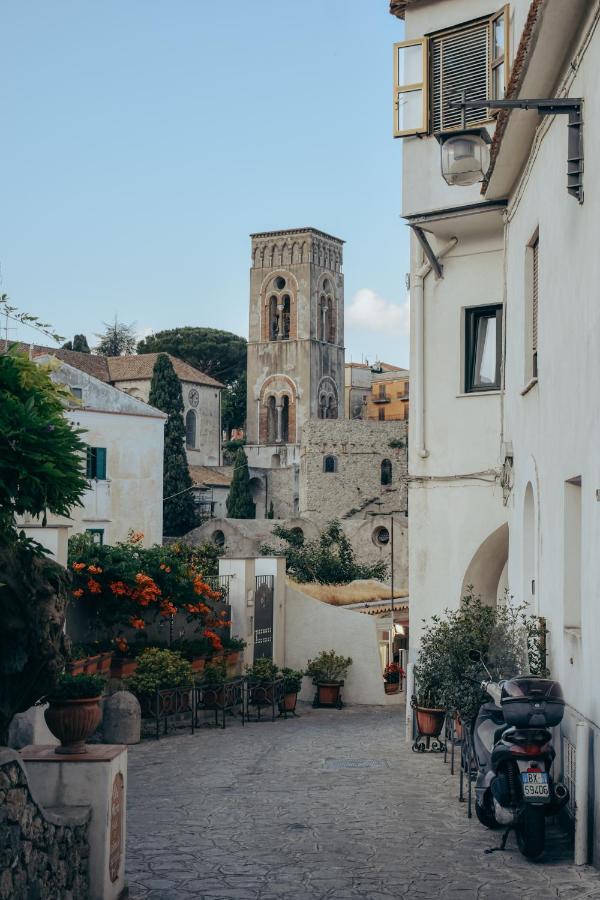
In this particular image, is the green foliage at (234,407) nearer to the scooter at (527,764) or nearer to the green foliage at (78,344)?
the green foliage at (78,344)

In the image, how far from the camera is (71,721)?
22.9ft

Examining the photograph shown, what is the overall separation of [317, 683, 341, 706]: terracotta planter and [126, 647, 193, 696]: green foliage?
4.81m

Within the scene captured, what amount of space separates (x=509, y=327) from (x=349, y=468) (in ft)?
203

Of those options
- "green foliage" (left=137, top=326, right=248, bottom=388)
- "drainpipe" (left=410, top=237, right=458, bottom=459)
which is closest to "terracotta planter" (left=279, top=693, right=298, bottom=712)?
"drainpipe" (left=410, top=237, right=458, bottom=459)

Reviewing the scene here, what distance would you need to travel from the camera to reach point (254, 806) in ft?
32.9

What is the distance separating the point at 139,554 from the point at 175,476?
51.7 meters

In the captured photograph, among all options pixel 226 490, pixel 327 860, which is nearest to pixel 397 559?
pixel 226 490

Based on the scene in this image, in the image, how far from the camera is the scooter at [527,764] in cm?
772

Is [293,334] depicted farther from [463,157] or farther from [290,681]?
[463,157]

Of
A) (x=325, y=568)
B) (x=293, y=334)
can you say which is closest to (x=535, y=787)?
(x=325, y=568)

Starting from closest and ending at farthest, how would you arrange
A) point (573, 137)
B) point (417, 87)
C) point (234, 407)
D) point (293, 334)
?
point (573, 137) → point (417, 87) → point (293, 334) → point (234, 407)

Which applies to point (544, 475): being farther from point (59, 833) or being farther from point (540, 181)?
point (59, 833)

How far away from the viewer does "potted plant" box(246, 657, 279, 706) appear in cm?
1777

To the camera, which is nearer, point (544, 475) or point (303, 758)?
point (544, 475)
